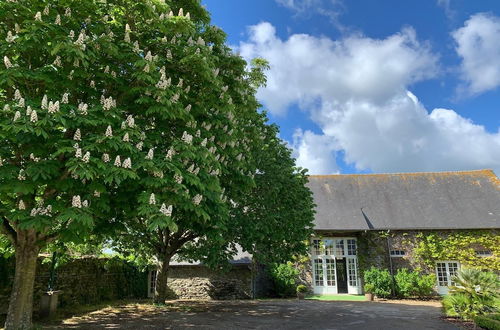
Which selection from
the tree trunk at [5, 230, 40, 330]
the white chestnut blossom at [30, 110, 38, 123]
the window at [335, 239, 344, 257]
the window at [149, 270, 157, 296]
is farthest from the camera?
the window at [335, 239, 344, 257]

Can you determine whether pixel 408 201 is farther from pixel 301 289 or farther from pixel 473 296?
pixel 473 296

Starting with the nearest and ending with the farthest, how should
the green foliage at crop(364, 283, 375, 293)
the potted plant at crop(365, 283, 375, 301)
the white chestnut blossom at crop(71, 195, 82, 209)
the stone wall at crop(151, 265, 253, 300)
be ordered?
the white chestnut blossom at crop(71, 195, 82, 209), the potted plant at crop(365, 283, 375, 301), the stone wall at crop(151, 265, 253, 300), the green foliage at crop(364, 283, 375, 293)

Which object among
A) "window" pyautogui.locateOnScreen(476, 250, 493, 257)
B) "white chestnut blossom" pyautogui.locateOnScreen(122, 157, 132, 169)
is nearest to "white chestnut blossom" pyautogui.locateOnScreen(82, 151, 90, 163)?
"white chestnut blossom" pyautogui.locateOnScreen(122, 157, 132, 169)

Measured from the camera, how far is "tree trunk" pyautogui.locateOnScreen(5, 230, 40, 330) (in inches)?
342

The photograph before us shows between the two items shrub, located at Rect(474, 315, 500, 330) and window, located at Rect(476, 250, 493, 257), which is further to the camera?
window, located at Rect(476, 250, 493, 257)

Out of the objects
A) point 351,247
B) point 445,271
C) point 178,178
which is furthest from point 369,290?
point 178,178

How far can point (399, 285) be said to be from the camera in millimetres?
20781

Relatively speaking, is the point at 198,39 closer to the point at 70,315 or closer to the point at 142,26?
the point at 142,26

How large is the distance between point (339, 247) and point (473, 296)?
10.6 meters

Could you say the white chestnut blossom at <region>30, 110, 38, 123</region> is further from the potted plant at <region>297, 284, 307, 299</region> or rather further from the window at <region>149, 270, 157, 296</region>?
the potted plant at <region>297, 284, 307, 299</region>

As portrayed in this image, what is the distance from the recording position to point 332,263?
2273 cm

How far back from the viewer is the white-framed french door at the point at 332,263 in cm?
2261

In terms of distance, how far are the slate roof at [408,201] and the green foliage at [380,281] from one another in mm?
2590

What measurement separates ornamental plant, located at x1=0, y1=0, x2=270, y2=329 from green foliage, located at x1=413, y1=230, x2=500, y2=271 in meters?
16.9
